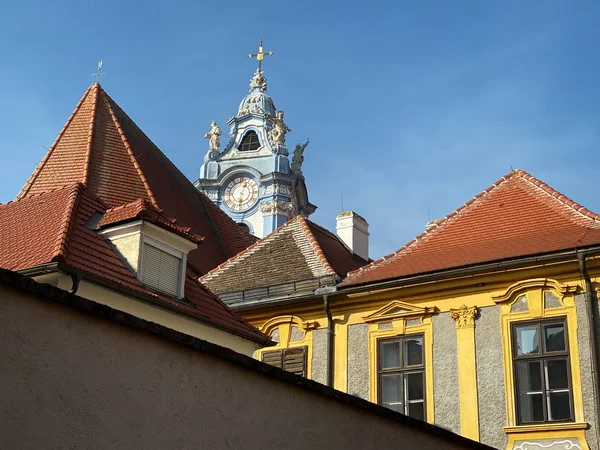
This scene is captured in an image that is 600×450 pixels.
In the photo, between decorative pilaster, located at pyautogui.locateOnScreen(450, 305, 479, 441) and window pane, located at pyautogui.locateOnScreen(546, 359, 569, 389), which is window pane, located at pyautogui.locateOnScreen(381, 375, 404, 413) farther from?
window pane, located at pyautogui.locateOnScreen(546, 359, 569, 389)

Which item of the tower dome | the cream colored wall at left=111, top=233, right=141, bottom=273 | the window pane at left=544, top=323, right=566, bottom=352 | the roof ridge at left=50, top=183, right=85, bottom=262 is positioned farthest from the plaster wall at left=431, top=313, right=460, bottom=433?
the tower dome

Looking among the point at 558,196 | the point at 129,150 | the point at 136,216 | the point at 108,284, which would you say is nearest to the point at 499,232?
the point at 558,196

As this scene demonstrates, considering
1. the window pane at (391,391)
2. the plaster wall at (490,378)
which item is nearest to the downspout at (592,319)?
the plaster wall at (490,378)

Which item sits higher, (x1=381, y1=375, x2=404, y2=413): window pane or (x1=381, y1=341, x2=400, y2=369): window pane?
(x1=381, y1=341, x2=400, y2=369): window pane

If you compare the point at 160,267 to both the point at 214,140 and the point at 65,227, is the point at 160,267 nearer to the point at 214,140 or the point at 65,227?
the point at 65,227

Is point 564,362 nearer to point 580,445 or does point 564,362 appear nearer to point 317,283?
point 580,445

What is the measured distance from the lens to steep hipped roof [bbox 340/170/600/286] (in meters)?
15.2

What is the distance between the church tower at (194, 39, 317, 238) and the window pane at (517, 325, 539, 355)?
106ft

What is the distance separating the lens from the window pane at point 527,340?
14.4 metres

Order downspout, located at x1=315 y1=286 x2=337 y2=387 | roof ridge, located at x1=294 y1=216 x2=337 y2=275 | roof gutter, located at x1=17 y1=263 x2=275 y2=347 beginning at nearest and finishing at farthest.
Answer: roof gutter, located at x1=17 y1=263 x2=275 y2=347
downspout, located at x1=315 y1=286 x2=337 y2=387
roof ridge, located at x1=294 y1=216 x2=337 y2=275

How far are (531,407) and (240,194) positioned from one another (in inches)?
1408

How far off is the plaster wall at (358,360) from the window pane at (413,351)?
74cm

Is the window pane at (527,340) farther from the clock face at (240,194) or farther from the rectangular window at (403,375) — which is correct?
the clock face at (240,194)

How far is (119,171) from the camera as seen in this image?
62.7 feet
